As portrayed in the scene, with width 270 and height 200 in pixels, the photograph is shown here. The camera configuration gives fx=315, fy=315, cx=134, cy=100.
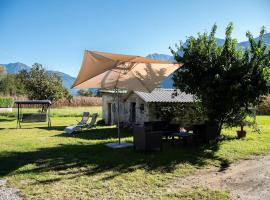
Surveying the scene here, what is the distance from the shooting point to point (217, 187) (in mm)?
7262

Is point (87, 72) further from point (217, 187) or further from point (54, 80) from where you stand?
point (54, 80)

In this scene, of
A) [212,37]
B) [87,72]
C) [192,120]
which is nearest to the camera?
[87,72]

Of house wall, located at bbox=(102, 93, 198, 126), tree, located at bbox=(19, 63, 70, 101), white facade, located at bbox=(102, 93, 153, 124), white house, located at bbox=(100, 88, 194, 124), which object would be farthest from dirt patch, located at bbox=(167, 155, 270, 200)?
tree, located at bbox=(19, 63, 70, 101)

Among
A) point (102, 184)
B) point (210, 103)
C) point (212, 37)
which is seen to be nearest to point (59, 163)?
point (102, 184)

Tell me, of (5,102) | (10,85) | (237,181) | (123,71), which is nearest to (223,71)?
(123,71)

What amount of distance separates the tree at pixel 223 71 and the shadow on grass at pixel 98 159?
Answer: 7.23 feet

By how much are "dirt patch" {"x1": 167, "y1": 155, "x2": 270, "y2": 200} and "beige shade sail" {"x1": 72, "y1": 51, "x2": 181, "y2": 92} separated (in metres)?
4.62

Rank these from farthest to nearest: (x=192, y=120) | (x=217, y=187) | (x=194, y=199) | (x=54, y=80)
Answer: (x=54, y=80) < (x=192, y=120) < (x=217, y=187) < (x=194, y=199)

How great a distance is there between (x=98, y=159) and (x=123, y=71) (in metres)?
4.13

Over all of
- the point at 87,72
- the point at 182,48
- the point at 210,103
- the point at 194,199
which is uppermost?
the point at 182,48

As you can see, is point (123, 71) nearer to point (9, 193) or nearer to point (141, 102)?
point (9, 193)

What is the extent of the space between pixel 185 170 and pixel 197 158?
1872mm

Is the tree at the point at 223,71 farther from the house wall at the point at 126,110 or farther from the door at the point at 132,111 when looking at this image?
the door at the point at 132,111

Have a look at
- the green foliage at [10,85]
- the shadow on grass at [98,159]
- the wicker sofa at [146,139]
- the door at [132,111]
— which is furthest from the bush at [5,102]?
the wicker sofa at [146,139]
